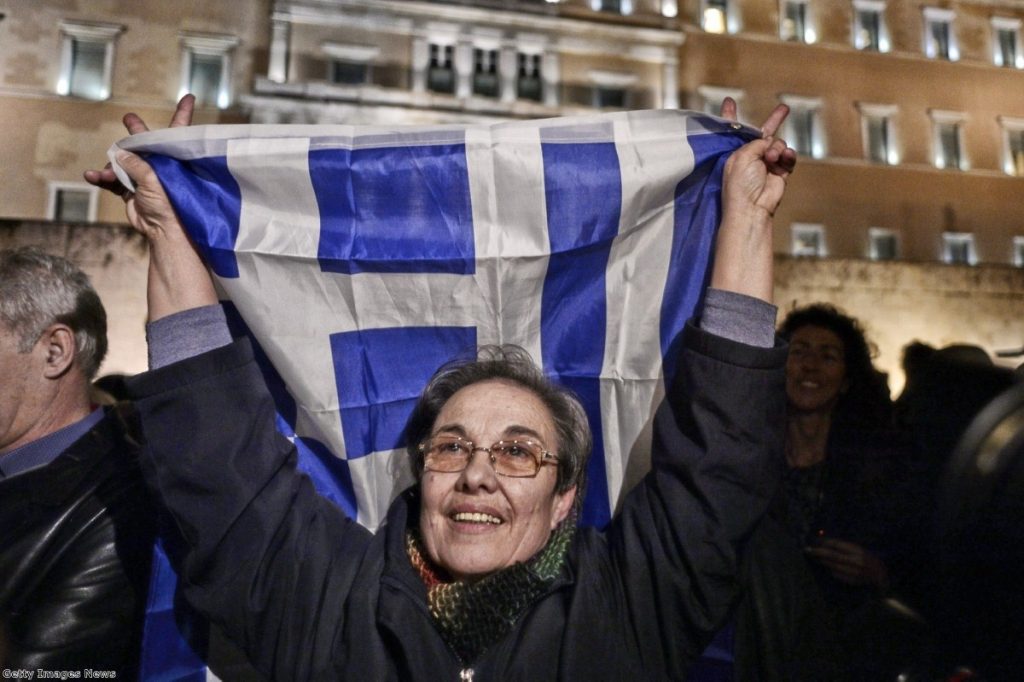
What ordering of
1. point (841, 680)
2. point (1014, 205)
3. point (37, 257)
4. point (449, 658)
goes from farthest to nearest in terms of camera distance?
point (1014, 205)
point (37, 257)
point (841, 680)
point (449, 658)

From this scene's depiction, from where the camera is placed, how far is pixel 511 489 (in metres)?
1.51

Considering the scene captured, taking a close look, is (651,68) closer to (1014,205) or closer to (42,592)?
A: (1014,205)

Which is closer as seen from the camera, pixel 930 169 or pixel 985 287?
pixel 985 287

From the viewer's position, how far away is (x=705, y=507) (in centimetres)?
143

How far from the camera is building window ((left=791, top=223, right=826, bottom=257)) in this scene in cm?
1748

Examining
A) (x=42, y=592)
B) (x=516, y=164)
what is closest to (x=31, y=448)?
(x=42, y=592)

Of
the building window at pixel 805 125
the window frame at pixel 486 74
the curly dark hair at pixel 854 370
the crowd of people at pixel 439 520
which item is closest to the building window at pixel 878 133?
the building window at pixel 805 125

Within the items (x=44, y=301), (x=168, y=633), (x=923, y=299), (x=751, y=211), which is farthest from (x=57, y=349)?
(x=923, y=299)

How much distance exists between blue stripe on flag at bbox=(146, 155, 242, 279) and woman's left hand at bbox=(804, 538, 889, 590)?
170 centimetres

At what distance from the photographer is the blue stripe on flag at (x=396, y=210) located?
1776 millimetres

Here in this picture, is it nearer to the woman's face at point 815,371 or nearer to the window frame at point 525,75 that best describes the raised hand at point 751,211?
the woman's face at point 815,371

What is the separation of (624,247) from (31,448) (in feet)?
4.77

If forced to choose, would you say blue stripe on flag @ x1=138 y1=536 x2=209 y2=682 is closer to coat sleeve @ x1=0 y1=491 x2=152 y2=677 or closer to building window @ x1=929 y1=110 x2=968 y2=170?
coat sleeve @ x1=0 y1=491 x2=152 y2=677

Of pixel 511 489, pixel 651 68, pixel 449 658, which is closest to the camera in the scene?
pixel 449 658
